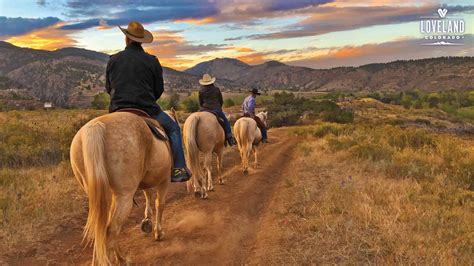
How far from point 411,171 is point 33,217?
9.70 meters

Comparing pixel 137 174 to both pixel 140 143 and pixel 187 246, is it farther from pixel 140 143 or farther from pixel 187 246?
pixel 187 246

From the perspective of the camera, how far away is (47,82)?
13025 centimetres

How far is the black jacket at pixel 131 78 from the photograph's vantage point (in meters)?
5.83

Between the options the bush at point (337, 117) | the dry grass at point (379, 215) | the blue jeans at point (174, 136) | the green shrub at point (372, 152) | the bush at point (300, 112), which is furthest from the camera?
the bush at point (300, 112)

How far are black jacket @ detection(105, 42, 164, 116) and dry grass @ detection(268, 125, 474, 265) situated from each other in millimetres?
3192

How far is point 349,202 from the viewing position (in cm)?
798

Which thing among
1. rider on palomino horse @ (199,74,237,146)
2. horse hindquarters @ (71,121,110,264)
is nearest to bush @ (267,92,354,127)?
rider on palomino horse @ (199,74,237,146)

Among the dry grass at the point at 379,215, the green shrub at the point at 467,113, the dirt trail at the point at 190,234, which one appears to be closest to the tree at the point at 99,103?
the dry grass at the point at 379,215

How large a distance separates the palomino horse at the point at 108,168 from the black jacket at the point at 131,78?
713 mm

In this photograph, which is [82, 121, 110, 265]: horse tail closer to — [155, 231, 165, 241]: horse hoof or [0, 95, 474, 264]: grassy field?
[155, 231, 165, 241]: horse hoof

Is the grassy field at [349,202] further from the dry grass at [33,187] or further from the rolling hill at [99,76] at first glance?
the rolling hill at [99,76]

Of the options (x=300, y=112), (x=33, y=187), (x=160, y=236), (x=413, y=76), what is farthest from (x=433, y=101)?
(x=413, y=76)

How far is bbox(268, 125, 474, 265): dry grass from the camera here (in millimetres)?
5539

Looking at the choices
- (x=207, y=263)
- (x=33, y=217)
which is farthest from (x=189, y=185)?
(x=207, y=263)
